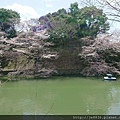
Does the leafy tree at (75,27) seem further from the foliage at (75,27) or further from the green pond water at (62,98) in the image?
the green pond water at (62,98)

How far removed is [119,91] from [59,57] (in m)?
6.21

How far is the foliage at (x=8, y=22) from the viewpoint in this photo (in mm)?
15518

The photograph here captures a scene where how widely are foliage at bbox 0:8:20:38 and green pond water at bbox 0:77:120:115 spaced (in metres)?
5.08

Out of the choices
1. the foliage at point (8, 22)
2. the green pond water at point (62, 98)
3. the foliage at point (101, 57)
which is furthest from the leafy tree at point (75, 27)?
the green pond water at point (62, 98)

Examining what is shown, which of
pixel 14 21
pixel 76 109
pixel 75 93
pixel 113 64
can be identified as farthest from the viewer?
pixel 14 21

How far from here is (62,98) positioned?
8.26m

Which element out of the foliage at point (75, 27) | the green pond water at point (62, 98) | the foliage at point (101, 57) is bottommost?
the green pond water at point (62, 98)

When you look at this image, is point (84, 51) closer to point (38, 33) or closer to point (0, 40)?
point (38, 33)

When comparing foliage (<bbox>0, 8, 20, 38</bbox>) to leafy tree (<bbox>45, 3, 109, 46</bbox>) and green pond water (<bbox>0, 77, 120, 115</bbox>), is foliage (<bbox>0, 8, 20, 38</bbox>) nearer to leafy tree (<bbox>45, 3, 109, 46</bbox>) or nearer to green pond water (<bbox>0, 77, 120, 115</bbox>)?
leafy tree (<bbox>45, 3, 109, 46</bbox>)

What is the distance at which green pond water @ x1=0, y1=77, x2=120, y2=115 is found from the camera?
22.4 ft

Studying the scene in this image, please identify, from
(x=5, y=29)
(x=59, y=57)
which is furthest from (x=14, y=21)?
(x=59, y=57)

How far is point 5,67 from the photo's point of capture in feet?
47.0

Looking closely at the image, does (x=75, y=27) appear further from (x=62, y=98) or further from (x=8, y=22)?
(x=62, y=98)

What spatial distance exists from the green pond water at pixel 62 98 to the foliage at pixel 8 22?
5.08 metres
